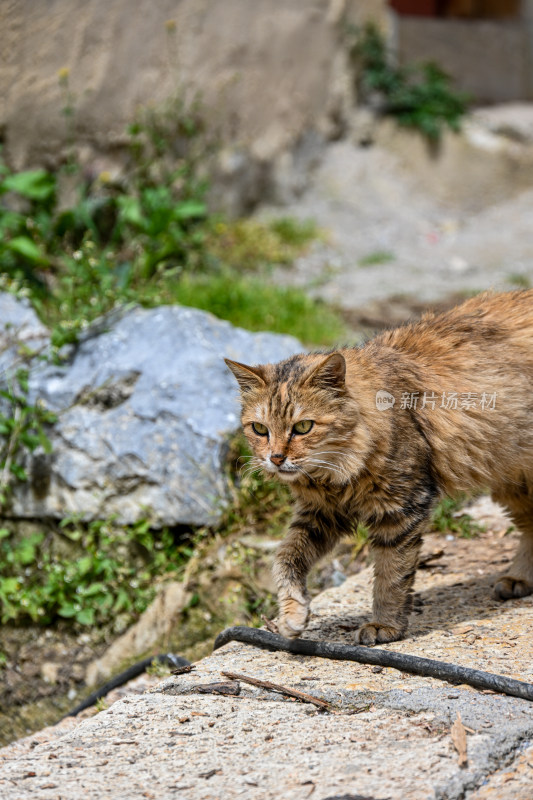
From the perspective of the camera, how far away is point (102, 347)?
5430 millimetres

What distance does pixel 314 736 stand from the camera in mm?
2584

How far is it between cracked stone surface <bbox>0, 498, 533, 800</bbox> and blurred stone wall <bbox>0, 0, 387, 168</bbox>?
529 cm

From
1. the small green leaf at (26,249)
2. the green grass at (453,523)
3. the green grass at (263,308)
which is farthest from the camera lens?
the green grass at (263,308)

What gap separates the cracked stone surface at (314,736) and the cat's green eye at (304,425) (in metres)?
0.84

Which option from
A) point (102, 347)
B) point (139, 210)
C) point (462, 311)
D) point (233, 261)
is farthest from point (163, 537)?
point (233, 261)

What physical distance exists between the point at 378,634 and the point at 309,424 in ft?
2.77

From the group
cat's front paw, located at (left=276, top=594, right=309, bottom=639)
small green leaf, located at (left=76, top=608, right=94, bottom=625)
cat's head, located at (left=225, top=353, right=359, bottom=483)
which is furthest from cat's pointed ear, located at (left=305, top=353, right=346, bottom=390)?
small green leaf, located at (left=76, top=608, right=94, bottom=625)

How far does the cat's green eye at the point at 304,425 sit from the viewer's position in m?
3.12

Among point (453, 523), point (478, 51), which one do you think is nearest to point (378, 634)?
point (453, 523)

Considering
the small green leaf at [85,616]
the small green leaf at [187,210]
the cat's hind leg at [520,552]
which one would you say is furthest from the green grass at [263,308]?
the cat's hind leg at [520,552]

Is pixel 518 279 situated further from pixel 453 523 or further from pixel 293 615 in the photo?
pixel 293 615

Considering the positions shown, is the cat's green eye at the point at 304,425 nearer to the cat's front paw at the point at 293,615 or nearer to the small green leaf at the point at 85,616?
the cat's front paw at the point at 293,615

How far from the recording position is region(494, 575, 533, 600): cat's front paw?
3680 mm

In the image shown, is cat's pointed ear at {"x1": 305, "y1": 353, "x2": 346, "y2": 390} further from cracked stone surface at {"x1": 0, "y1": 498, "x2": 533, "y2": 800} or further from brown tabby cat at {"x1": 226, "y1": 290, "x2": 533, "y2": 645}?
cracked stone surface at {"x1": 0, "y1": 498, "x2": 533, "y2": 800}
